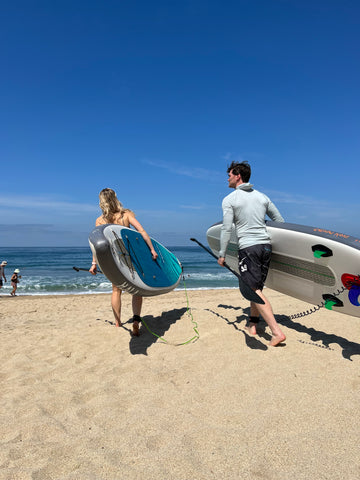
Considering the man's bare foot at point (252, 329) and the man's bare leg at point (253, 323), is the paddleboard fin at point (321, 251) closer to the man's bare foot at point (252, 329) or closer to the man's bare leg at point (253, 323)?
the man's bare leg at point (253, 323)

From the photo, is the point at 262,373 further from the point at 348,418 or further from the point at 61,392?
the point at 61,392

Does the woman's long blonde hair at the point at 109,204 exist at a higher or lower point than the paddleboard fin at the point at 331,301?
higher

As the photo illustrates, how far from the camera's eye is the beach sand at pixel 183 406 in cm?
162

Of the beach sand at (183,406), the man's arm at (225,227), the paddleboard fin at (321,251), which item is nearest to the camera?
the beach sand at (183,406)

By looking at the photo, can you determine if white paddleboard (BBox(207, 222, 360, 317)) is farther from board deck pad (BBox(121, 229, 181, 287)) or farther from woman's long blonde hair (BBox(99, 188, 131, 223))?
woman's long blonde hair (BBox(99, 188, 131, 223))

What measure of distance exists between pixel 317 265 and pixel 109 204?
2.53 metres

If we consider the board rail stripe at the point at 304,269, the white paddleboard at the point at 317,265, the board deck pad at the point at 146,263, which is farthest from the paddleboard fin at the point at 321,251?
the board deck pad at the point at 146,263

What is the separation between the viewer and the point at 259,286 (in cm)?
330

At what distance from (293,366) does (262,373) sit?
0.33 meters

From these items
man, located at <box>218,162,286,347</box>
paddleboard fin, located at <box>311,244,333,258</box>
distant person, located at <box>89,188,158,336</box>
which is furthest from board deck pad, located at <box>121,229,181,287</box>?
paddleboard fin, located at <box>311,244,333,258</box>

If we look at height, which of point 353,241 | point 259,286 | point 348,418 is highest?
point 353,241

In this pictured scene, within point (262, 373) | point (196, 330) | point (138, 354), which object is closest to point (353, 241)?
point (262, 373)

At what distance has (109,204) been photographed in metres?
3.66

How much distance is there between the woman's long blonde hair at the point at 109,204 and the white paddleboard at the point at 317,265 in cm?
184
